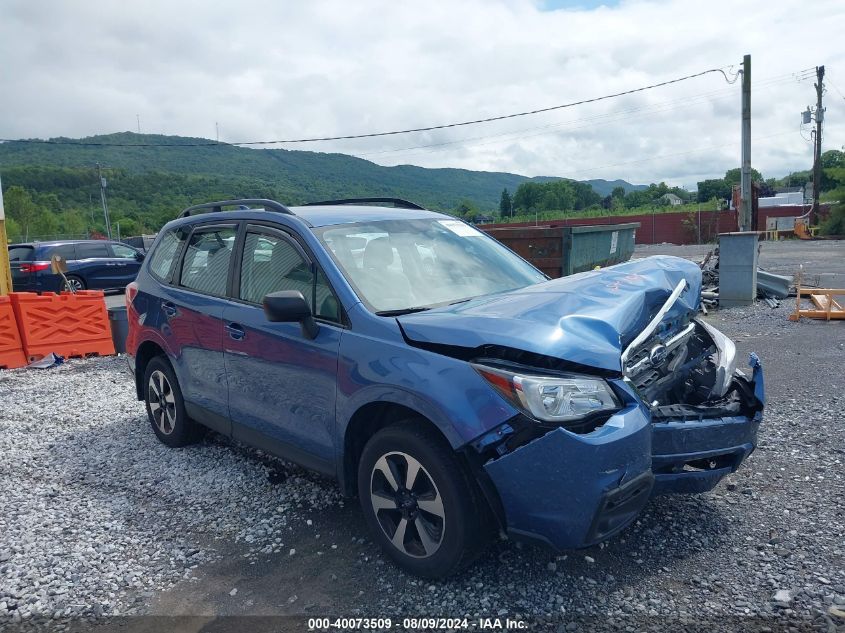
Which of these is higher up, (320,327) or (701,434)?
(320,327)

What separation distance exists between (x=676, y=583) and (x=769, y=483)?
4.57ft

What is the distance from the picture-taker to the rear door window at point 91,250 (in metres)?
17.7

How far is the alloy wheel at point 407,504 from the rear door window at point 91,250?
56.9 feet

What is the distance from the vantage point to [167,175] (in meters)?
59.1

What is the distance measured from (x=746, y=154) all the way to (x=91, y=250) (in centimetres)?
2156

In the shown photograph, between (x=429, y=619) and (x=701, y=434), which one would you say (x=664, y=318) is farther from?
(x=429, y=619)

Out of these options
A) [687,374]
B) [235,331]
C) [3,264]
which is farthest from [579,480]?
[3,264]

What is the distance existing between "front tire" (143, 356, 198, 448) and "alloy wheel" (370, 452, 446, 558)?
2289 millimetres

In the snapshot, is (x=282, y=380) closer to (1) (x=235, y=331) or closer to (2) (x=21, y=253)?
(1) (x=235, y=331)

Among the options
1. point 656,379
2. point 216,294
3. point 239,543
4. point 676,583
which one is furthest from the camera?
point 216,294

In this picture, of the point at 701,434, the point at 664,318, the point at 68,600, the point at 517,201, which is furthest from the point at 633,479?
the point at 517,201

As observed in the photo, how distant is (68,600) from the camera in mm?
3092

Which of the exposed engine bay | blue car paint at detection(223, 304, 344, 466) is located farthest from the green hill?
the exposed engine bay

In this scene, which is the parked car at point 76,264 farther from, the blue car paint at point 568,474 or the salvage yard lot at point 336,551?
the blue car paint at point 568,474
